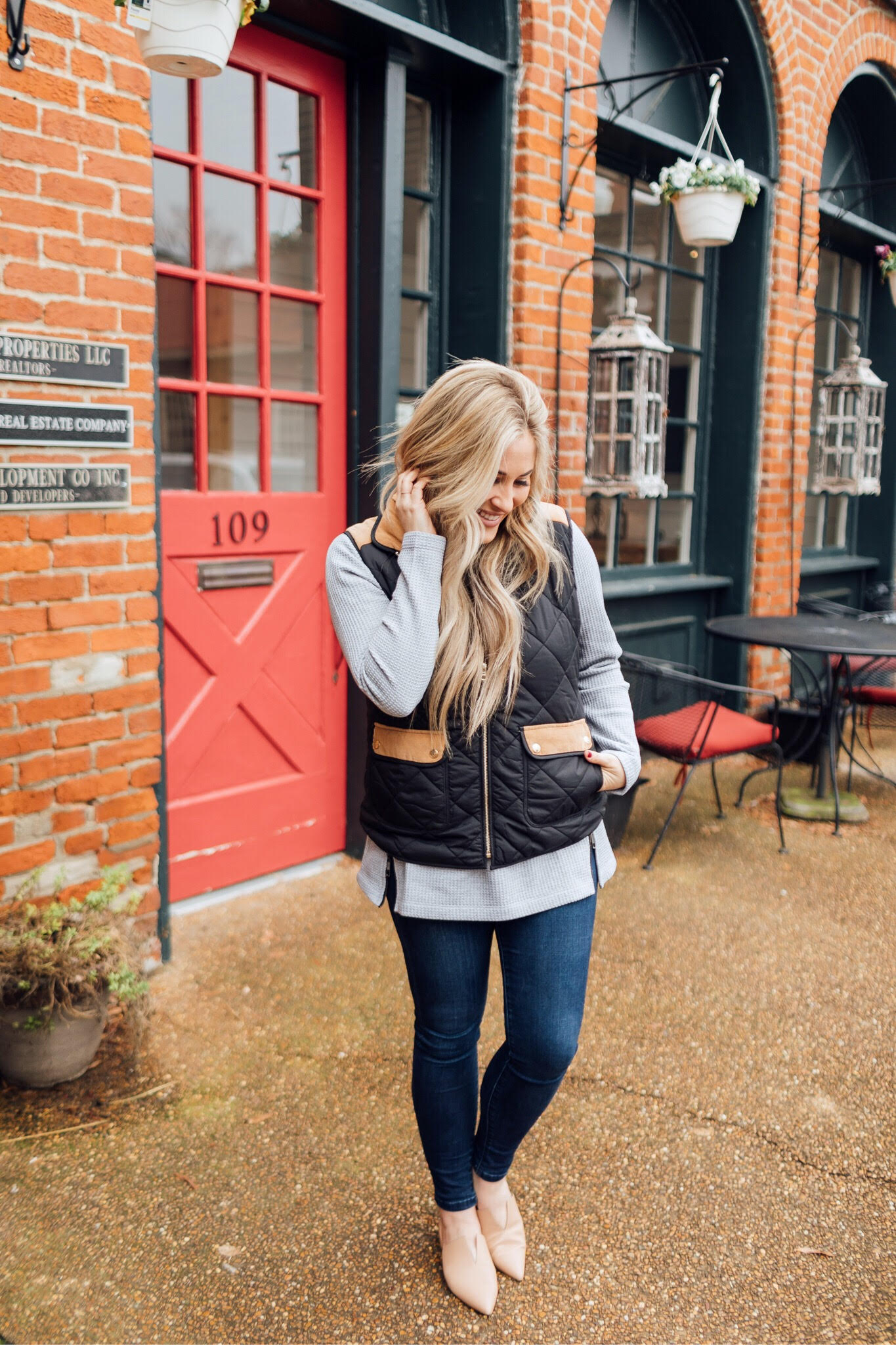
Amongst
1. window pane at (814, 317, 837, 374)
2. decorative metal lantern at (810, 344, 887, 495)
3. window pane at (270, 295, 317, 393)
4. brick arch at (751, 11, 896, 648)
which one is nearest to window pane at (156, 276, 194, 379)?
window pane at (270, 295, 317, 393)

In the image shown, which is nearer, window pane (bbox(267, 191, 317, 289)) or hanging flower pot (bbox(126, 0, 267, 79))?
hanging flower pot (bbox(126, 0, 267, 79))

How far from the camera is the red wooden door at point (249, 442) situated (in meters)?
3.67

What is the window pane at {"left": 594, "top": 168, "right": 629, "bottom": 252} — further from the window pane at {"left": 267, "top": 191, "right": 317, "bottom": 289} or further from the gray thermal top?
the gray thermal top

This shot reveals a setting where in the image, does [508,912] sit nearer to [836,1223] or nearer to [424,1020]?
[424,1020]

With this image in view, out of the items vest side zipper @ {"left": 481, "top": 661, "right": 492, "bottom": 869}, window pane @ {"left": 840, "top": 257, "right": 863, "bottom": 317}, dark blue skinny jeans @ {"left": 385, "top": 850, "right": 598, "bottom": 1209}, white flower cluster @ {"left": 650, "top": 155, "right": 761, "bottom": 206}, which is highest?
window pane @ {"left": 840, "top": 257, "right": 863, "bottom": 317}

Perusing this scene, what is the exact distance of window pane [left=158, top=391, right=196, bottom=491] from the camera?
3701 mm

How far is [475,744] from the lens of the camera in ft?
6.42

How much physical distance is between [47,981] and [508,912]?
138 centimetres

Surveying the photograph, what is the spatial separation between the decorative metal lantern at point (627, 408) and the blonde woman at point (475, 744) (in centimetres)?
275

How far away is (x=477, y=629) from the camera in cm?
197

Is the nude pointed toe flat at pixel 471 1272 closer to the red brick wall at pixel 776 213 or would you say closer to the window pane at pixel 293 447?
the window pane at pixel 293 447

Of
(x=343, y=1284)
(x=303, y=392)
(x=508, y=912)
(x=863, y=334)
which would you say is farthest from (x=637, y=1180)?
(x=863, y=334)

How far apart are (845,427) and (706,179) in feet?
8.55

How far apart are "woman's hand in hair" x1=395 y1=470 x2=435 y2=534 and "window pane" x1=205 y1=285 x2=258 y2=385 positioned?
2068mm
